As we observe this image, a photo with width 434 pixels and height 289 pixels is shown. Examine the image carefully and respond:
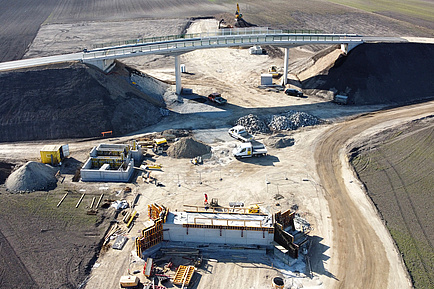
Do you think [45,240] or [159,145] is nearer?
[45,240]

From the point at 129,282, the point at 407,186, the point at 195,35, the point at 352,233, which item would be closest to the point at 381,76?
the point at 195,35

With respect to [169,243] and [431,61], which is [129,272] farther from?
[431,61]

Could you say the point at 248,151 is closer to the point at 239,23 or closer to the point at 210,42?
the point at 210,42

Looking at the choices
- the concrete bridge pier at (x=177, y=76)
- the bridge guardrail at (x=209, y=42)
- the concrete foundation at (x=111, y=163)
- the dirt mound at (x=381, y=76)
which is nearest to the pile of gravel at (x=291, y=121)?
the dirt mound at (x=381, y=76)

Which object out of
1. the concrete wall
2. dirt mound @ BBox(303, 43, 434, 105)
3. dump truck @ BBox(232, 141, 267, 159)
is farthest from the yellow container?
dirt mound @ BBox(303, 43, 434, 105)

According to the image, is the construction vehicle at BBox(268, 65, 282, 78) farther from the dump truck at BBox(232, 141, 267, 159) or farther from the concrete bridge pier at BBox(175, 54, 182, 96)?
the dump truck at BBox(232, 141, 267, 159)

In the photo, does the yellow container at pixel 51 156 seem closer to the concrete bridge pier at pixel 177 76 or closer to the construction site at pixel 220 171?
the construction site at pixel 220 171
